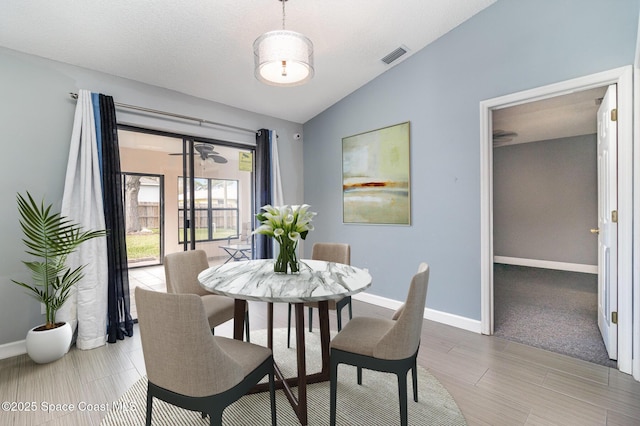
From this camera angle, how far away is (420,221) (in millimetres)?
3355

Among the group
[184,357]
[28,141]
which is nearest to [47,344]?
[28,141]

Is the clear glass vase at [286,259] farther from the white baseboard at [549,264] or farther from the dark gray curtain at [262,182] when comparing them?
the white baseboard at [549,264]

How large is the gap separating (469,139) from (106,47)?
3496 mm

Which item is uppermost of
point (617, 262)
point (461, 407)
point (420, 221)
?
point (420, 221)

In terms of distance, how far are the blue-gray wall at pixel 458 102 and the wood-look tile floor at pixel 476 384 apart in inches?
25.1

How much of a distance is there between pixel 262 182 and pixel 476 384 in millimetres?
3315

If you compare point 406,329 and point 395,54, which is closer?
point 406,329

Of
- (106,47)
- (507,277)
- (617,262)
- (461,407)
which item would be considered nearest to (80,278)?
(106,47)

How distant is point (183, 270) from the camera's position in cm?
235

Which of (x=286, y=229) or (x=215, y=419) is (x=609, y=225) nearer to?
(x=286, y=229)

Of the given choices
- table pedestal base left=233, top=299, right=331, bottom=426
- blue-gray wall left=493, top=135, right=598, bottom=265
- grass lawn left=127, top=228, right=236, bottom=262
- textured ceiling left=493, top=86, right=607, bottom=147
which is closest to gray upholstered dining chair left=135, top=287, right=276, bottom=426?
table pedestal base left=233, top=299, right=331, bottom=426

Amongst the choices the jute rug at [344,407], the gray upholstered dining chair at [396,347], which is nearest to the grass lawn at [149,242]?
the jute rug at [344,407]

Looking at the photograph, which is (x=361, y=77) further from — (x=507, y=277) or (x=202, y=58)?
(x=507, y=277)

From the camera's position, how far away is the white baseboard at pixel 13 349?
2463mm
